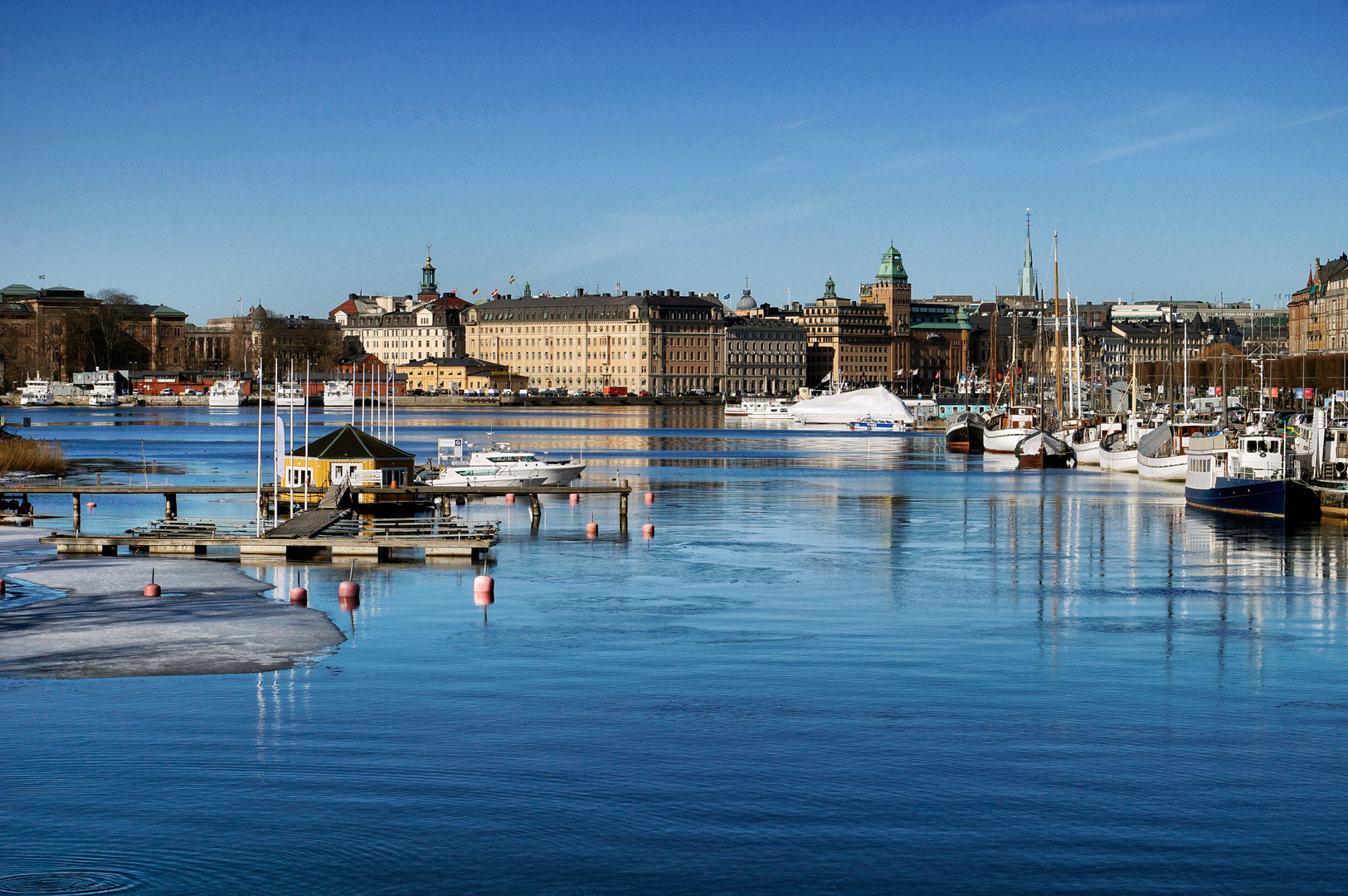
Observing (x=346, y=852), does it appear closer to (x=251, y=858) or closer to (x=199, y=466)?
(x=251, y=858)

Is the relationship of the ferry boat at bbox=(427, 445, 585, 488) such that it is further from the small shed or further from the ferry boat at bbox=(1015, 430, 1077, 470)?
the ferry boat at bbox=(1015, 430, 1077, 470)

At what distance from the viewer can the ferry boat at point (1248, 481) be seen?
2557 inches

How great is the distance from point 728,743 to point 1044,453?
3526 inches

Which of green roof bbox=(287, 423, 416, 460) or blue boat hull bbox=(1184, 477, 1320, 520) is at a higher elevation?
green roof bbox=(287, 423, 416, 460)

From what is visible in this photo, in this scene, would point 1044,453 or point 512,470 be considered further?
A: point 1044,453

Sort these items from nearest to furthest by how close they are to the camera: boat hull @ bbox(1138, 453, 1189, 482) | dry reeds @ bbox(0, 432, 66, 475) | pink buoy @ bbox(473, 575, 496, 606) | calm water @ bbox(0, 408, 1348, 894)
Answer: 1. calm water @ bbox(0, 408, 1348, 894)
2. pink buoy @ bbox(473, 575, 496, 606)
3. dry reeds @ bbox(0, 432, 66, 475)
4. boat hull @ bbox(1138, 453, 1189, 482)

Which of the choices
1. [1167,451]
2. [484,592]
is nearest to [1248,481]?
[1167,451]

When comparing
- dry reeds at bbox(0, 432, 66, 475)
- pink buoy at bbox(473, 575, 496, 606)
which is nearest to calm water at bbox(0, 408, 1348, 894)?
pink buoy at bbox(473, 575, 496, 606)

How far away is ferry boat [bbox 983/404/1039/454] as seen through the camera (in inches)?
4968

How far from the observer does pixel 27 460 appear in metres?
81.9

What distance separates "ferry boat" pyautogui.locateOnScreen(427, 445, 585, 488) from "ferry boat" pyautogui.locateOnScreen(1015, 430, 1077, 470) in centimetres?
4139

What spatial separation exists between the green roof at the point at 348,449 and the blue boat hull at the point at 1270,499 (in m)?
34.7

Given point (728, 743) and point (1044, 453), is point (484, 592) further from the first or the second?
point (1044, 453)

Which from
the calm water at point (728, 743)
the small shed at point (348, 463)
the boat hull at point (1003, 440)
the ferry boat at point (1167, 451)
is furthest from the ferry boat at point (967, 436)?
the calm water at point (728, 743)
